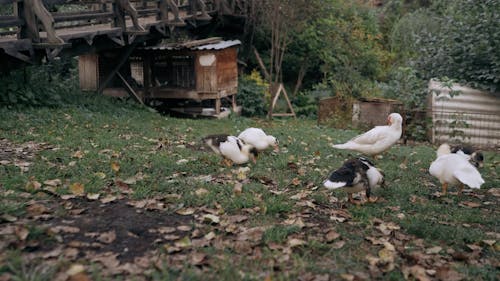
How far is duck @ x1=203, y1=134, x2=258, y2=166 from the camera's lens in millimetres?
7289

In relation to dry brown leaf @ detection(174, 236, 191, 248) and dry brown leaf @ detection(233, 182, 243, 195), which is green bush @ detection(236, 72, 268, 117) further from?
dry brown leaf @ detection(174, 236, 191, 248)

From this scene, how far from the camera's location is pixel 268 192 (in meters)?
6.05

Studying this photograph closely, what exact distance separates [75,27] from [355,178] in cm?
1129

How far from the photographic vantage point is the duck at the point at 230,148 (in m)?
7.29

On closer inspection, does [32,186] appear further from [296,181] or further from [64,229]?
[296,181]

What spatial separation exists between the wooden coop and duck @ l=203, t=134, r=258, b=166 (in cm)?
987

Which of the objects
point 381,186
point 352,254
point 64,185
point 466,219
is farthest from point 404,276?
point 64,185

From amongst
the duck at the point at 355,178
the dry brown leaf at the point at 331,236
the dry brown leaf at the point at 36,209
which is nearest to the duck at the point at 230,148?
the duck at the point at 355,178

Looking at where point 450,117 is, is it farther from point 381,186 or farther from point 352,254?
point 352,254

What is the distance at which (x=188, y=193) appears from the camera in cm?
577

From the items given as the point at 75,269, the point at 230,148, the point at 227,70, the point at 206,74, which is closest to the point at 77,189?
the point at 75,269

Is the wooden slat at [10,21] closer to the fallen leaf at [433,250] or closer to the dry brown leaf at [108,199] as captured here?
the dry brown leaf at [108,199]

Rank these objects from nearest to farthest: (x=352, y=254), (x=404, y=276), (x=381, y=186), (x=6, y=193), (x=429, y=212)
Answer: (x=404, y=276) → (x=352, y=254) → (x=6, y=193) → (x=429, y=212) → (x=381, y=186)

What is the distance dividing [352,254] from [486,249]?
49.6 inches
